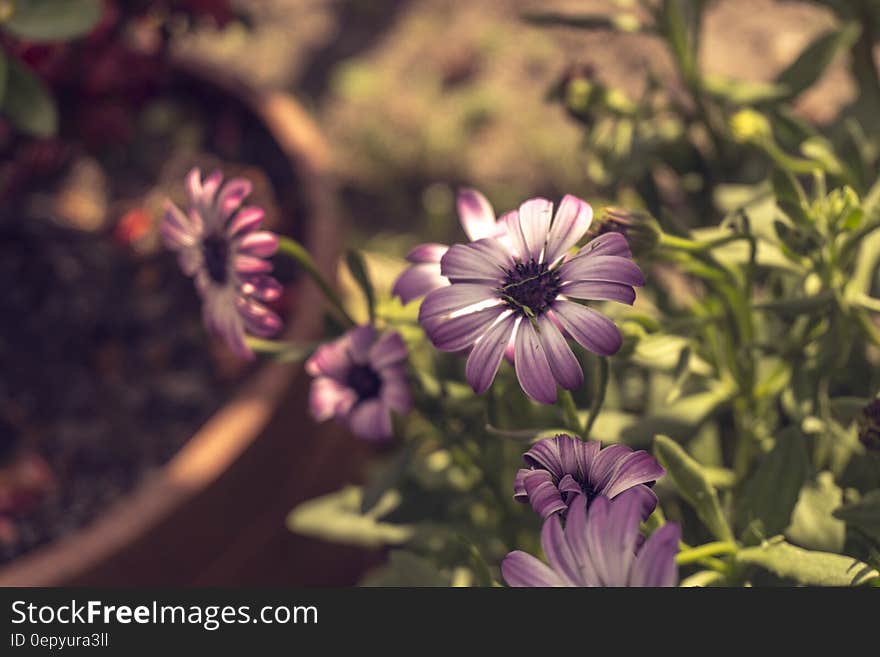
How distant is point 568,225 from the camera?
1.59 feet

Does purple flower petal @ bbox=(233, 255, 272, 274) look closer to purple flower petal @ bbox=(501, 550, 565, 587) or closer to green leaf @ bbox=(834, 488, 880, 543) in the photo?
purple flower petal @ bbox=(501, 550, 565, 587)

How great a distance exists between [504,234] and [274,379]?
554 millimetres

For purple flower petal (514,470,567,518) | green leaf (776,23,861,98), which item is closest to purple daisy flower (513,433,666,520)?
purple flower petal (514,470,567,518)

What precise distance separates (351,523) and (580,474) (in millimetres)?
455

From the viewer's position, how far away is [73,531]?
1.03 m

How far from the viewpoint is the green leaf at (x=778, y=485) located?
0.62 meters

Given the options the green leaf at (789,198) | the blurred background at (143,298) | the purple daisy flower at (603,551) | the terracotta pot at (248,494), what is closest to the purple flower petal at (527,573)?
the purple daisy flower at (603,551)

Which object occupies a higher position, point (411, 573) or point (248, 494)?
point (248, 494)

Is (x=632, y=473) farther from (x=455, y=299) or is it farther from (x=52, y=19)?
(x=52, y=19)

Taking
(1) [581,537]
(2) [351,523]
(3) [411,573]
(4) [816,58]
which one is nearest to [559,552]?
(1) [581,537]

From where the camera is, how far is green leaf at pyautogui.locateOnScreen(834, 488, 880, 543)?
55 cm

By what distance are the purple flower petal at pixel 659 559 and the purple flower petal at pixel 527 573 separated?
42mm

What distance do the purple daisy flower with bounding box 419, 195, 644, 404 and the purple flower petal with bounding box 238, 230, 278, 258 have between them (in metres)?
0.13

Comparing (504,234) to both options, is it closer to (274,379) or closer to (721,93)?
(721,93)
